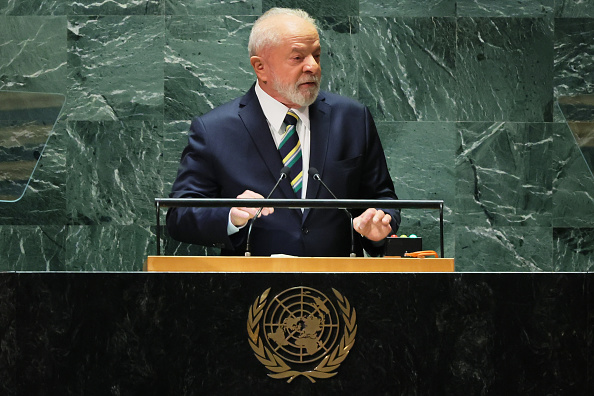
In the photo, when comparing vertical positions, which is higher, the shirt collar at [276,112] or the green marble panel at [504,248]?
the shirt collar at [276,112]

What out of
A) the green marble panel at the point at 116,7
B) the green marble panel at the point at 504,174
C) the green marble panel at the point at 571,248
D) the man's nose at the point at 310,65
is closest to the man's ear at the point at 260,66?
the man's nose at the point at 310,65

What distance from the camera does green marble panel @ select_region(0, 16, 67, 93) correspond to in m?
5.36

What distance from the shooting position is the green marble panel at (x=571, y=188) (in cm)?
541

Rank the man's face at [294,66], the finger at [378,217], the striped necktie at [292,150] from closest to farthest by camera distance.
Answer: the finger at [378,217], the striped necktie at [292,150], the man's face at [294,66]

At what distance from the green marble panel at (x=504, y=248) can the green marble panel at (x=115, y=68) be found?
5.99ft

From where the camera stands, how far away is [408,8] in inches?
214
